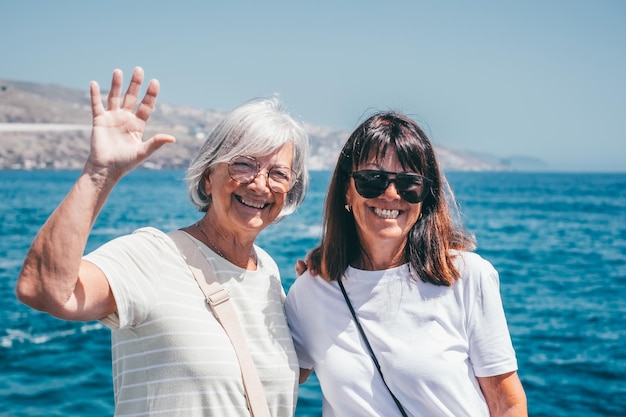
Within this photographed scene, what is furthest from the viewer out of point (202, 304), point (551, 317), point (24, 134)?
point (24, 134)

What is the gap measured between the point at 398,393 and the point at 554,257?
24.5 m

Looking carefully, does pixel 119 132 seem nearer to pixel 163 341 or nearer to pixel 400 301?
pixel 163 341

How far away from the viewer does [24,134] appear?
163875 mm

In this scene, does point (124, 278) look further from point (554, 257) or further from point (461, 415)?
point (554, 257)

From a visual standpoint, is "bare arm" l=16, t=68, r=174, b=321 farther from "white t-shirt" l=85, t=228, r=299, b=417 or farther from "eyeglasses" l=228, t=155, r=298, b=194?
"eyeglasses" l=228, t=155, r=298, b=194

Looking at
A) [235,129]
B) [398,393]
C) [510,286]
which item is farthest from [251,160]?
[510,286]

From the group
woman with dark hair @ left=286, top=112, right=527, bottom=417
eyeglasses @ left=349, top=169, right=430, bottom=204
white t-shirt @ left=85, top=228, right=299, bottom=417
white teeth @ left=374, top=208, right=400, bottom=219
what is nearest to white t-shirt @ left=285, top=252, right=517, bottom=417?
woman with dark hair @ left=286, top=112, right=527, bottom=417

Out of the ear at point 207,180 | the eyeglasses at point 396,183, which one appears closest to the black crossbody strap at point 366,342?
the eyeglasses at point 396,183

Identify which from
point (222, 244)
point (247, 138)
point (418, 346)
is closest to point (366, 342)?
point (418, 346)

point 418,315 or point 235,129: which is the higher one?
point 235,129

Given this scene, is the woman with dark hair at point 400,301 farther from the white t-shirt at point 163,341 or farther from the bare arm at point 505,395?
the white t-shirt at point 163,341

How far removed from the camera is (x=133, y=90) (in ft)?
8.48

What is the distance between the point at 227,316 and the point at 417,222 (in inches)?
45.5

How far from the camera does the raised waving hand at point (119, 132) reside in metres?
2.40
